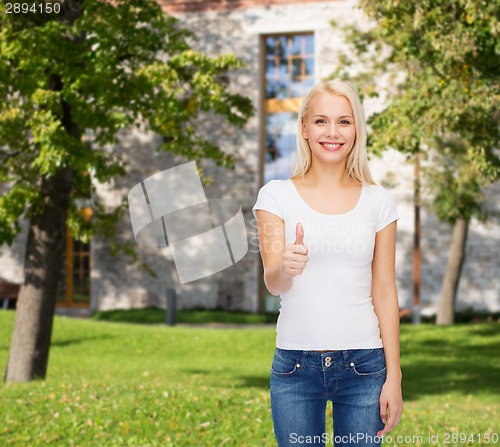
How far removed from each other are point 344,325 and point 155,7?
10376 millimetres

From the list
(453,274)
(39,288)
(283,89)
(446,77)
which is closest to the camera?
(446,77)

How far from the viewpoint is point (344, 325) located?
275cm

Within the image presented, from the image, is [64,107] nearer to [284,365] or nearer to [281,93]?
[284,365]

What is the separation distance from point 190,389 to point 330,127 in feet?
24.2

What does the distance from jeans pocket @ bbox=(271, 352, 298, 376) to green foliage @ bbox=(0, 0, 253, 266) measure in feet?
25.0

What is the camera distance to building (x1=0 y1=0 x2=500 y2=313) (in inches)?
1000

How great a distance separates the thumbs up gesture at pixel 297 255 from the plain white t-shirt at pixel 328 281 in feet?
0.52

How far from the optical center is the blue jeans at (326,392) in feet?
9.04

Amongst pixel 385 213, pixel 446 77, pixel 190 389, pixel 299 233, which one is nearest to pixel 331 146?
pixel 385 213

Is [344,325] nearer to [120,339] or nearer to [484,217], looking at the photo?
[120,339]

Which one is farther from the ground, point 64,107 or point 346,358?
point 64,107

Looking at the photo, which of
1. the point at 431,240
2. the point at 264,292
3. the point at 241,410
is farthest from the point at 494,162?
the point at 264,292

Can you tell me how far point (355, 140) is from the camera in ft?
9.37

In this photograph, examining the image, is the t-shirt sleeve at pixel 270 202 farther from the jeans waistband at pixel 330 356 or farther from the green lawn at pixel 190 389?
the green lawn at pixel 190 389
